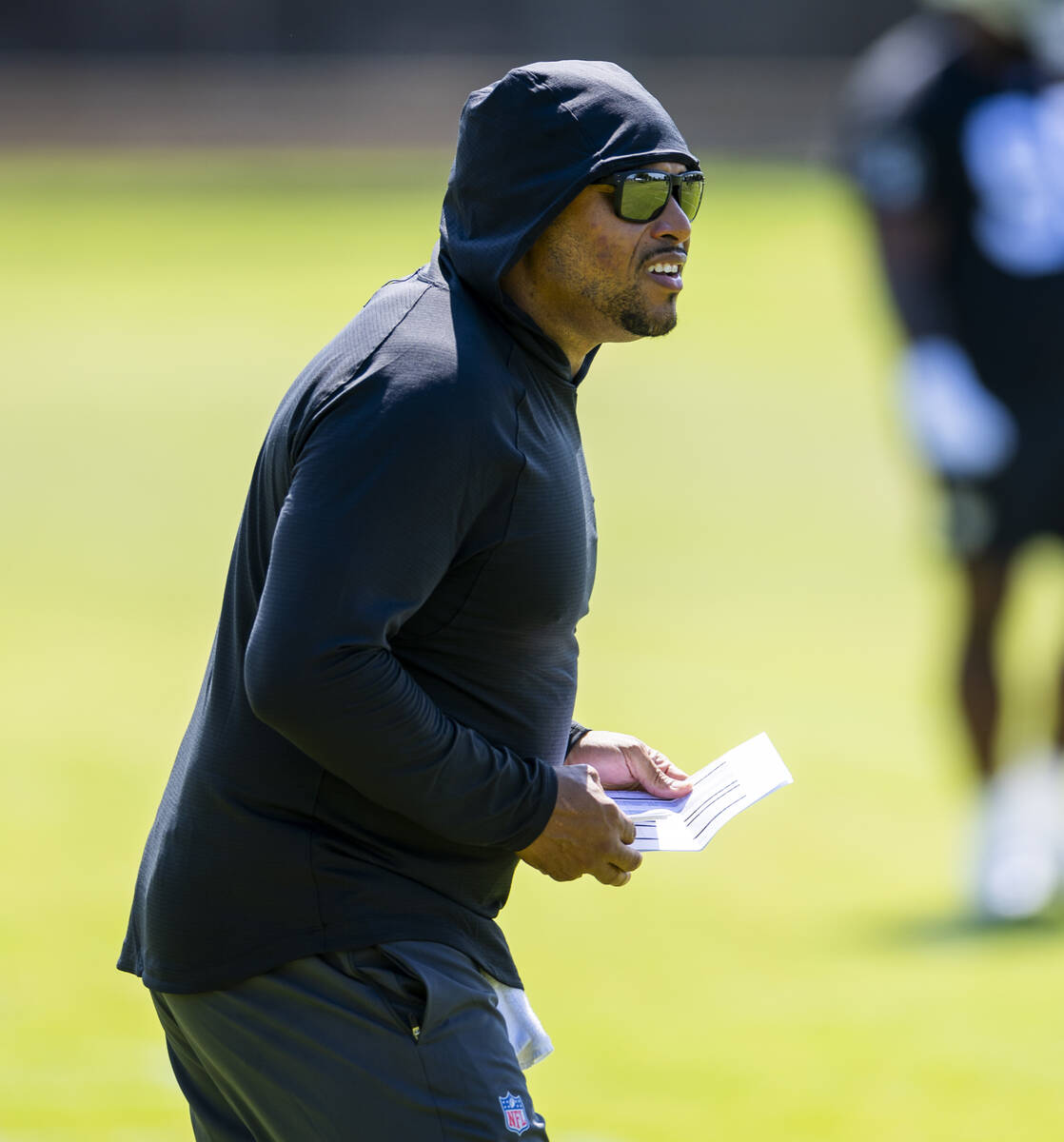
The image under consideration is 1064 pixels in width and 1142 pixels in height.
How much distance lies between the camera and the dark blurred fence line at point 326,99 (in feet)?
83.9

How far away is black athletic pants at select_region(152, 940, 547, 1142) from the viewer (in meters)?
2.28

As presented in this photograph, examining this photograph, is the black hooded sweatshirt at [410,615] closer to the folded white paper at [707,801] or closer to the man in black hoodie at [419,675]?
the man in black hoodie at [419,675]

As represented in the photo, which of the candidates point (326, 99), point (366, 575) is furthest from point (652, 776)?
point (326, 99)

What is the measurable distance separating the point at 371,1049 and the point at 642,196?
3.41 feet

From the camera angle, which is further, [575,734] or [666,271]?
[575,734]

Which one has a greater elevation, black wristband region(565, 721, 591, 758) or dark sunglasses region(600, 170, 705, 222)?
dark sunglasses region(600, 170, 705, 222)

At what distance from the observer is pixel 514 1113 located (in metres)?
2.31

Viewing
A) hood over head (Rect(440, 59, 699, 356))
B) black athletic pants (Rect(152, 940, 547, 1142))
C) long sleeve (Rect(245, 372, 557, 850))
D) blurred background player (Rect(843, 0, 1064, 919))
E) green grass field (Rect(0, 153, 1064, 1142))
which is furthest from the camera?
blurred background player (Rect(843, 0, 1064, 919))

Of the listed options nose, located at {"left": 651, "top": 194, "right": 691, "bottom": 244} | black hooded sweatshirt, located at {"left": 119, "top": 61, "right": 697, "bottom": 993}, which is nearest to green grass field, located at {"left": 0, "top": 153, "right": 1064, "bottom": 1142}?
black hooded sweatshirt, located at {"left": 119, "top": 61, "right": 697, "bottom": 993}

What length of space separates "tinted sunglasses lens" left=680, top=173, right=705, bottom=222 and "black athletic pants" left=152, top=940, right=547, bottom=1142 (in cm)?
94

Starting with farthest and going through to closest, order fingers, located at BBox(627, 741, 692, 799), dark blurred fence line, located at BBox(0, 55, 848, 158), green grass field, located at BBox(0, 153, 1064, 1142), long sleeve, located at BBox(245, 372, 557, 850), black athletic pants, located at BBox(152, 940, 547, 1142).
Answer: dark blurred fence line, located at BBox(0, 55, 848, 158), green grass field, located at BBox(0, 153, 1064, 1142), fingers, located at BBox(627, 741, 692, 799), black athletic pants, located at BBox(152, 940, 547, 1142), long sleeve, located at BBox(245, 372, 557, 850)

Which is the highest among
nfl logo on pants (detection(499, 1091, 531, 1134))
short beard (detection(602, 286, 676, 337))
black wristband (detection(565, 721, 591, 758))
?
short beard (detection(602, 286, 676, 337))

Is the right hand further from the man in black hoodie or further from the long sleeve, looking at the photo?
the long sleeve

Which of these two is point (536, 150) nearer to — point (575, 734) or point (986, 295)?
point (575, 734)
